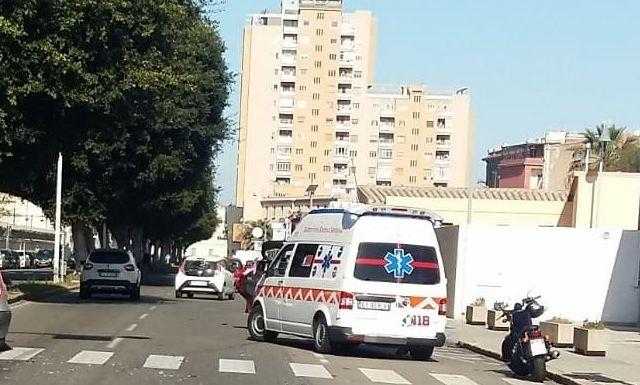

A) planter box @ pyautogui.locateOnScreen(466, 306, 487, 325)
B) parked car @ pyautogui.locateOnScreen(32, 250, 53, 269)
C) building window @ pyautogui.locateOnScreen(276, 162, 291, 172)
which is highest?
building window @ pyautogui.locateOnScreen(276, 162, 291, 172)

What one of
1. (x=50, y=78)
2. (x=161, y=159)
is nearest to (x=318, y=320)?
(x=50, y=78)

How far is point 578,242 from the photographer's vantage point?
3516 centimetres

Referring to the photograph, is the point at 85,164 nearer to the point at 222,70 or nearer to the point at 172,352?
the point at 222,70

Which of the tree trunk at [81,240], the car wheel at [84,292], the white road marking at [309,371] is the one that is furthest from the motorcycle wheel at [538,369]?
the tree trunk at [81,240]

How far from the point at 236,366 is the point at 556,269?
19792 mm

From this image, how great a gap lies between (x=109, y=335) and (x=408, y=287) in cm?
616

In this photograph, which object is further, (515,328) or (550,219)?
(550,219)

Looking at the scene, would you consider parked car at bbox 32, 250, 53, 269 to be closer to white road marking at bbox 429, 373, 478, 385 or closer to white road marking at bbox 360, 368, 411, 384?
white road marking at bbox 360, 368, 411, 384

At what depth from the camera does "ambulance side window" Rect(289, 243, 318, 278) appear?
21672 mm

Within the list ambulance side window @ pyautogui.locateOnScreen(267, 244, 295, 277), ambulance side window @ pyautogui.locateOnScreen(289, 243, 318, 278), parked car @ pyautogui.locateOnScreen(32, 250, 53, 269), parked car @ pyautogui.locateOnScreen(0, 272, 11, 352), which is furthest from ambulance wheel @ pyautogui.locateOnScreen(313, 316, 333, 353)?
parked car @ pyautogui.locateOnScreen(32, 250, 53, 269)

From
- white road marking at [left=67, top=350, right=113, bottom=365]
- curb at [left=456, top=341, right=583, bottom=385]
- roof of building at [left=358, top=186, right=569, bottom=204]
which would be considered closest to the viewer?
white road marking at [left=67, top=350, right=113, bottom=365]

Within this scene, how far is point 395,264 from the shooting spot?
2045cm

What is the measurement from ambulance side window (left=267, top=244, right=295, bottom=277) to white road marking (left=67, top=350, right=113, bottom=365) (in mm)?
4847

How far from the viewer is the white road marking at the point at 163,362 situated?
16794 mm
